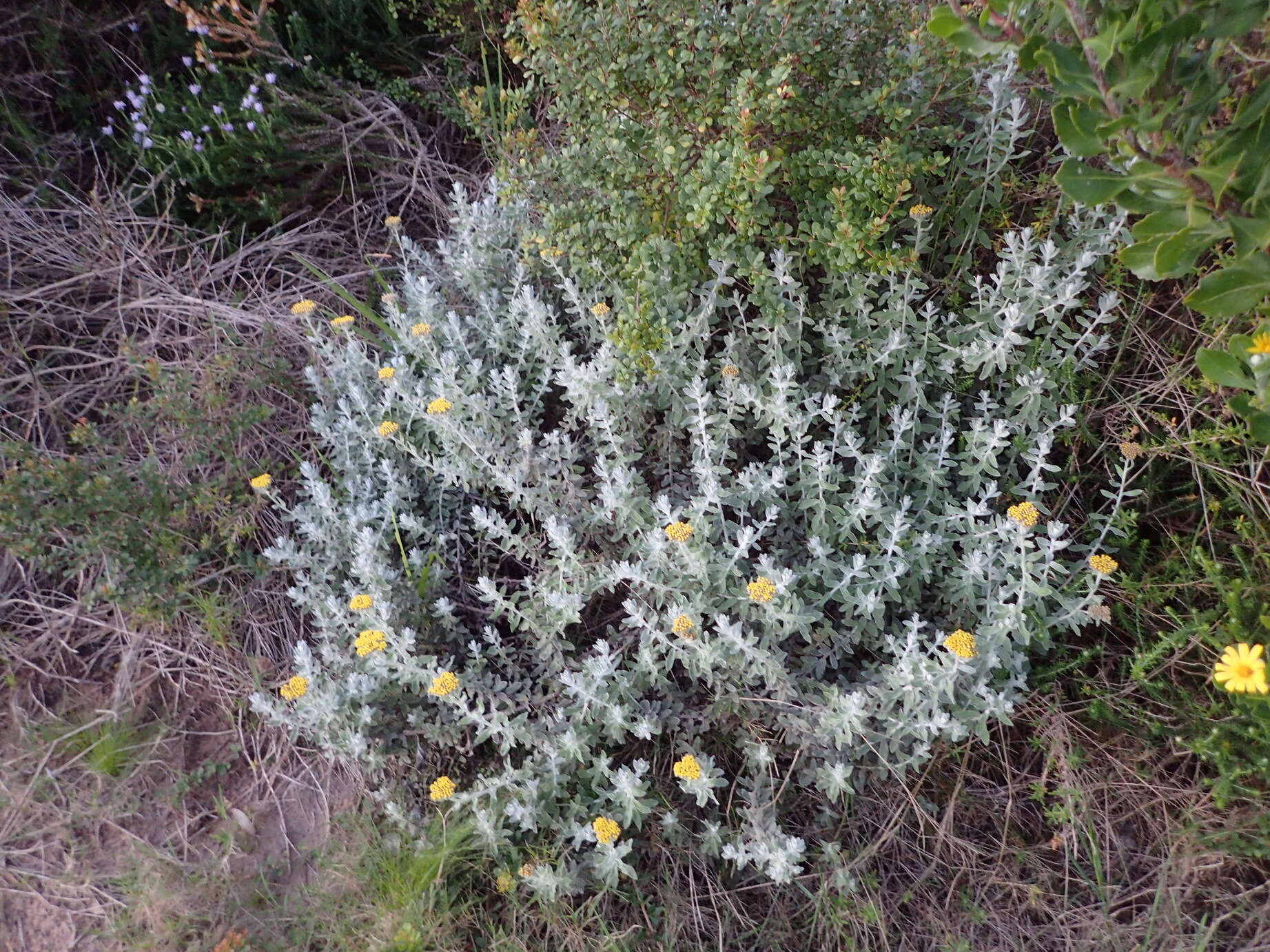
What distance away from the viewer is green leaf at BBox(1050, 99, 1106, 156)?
1.39 m

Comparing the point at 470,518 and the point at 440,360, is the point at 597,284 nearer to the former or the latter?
the point at 440,360

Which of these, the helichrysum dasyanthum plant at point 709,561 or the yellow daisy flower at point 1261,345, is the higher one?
the yellow daisy flower at point 1261,345

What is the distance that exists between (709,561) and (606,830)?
643mm

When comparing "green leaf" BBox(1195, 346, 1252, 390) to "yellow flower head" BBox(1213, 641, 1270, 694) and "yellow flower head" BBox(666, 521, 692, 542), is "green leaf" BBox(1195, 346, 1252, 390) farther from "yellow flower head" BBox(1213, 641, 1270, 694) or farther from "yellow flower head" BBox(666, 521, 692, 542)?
"yellow flower head" BBox(666, 521, 692, 542)

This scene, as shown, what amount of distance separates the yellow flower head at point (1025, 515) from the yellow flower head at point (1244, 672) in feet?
1.42

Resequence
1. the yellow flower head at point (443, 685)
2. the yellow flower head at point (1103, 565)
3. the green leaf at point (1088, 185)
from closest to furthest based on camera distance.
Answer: the green leaf at point (1088, 185) → the yellow flower head at point (1103, 565) → the yellow flower head at point (443, 685)

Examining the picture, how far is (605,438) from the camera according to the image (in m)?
2.33

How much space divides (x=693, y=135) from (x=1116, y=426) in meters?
1.36

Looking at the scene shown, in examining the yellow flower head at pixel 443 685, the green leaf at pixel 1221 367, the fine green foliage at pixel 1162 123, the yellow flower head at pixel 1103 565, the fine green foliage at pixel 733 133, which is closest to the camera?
the fine green foliage at pixel 1162 123

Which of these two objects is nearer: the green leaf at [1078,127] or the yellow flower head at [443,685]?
the green leaf at [1078,127]

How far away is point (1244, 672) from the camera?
1.59 metres

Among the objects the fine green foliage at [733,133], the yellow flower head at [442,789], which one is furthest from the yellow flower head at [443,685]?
the fine green foliage at [733,133]

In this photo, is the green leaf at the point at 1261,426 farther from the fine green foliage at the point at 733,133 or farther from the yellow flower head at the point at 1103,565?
the fine green foliage at the point at 733,133

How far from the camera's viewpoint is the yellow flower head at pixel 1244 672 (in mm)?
1542
